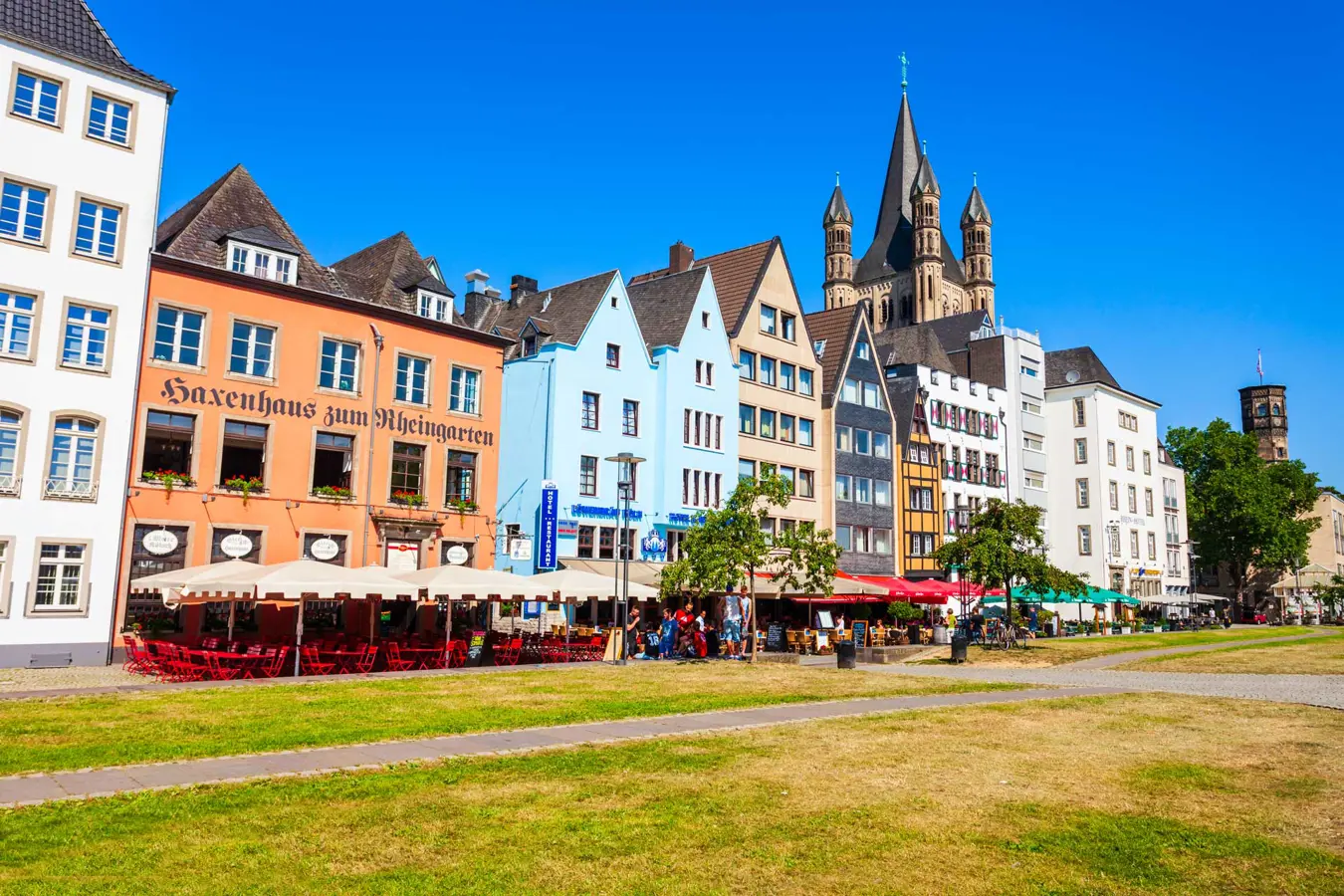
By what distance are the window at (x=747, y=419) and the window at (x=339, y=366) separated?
20.6 meters

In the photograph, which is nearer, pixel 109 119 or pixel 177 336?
pixel 109 119

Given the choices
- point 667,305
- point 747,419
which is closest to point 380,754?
point 667,305

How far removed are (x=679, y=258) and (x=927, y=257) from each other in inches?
3695

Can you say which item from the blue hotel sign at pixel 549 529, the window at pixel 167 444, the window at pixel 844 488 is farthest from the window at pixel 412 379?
the window at pixel 844 488

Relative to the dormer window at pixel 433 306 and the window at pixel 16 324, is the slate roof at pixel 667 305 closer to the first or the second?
the dormer window at pixel 433 306

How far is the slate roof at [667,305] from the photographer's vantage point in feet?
163

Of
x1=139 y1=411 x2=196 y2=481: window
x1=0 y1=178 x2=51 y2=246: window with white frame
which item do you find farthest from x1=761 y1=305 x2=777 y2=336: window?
x1=0 y1=178 x2=51 y2=246: window with white frame

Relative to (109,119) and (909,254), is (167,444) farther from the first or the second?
(909,254)

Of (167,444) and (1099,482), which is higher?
(1099,482)

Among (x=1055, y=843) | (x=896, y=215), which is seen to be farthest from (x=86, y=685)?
(x=896, y=215)

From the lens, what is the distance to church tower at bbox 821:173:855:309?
15175cm

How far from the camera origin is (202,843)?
8.49 meters

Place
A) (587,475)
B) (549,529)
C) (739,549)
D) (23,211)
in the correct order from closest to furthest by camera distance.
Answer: (23,211) → (739,549) → (549,529) → (587,475)

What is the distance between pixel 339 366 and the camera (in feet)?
122
